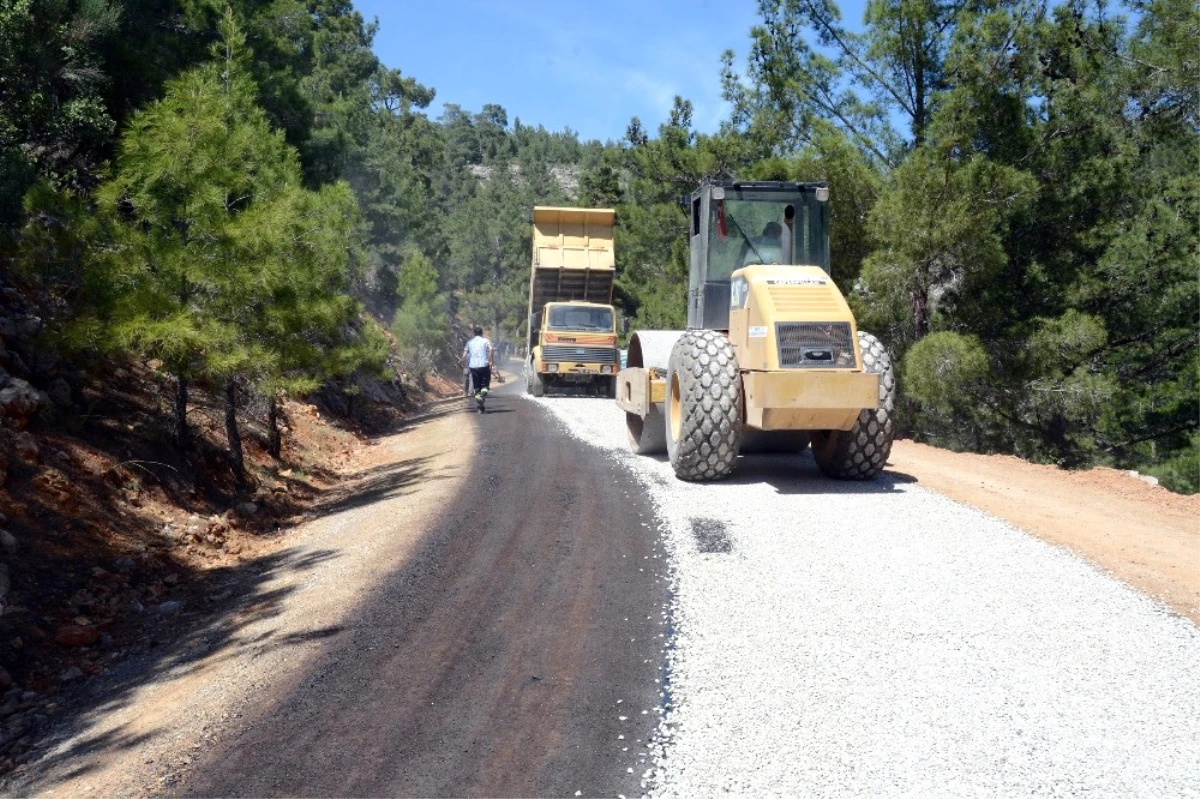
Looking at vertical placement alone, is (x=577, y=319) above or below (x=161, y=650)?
above

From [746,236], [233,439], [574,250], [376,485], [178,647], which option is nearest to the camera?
[178,647]

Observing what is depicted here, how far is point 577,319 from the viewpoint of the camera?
2570 cm

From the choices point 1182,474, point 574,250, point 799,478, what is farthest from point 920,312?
point 574,250

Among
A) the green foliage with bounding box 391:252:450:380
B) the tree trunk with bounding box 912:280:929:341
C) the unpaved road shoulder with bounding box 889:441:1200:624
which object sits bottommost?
the unpaved road shoulder with bounding box 889:441:1200:624

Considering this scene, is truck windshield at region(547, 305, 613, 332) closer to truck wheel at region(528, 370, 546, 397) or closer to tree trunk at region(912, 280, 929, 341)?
truck wheel at region(528, 370, 546, 397)

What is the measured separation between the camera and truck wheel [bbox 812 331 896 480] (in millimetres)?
10414

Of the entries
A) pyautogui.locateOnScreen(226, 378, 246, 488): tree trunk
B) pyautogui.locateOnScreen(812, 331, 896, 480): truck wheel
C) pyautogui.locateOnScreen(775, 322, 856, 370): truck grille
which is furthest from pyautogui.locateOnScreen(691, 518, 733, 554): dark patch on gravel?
pyautogui.locateOnScreen(226, 378, 246, 488): tree trunk

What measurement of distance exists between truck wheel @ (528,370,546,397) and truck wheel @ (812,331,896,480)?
628 inches

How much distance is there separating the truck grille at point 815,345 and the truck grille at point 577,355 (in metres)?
15.8

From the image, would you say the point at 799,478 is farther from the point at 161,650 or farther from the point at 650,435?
the point at 161,650

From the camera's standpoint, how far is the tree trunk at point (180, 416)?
1212cm

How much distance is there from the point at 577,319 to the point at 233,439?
1385 cm

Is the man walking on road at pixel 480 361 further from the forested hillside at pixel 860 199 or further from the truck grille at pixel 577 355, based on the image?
the truck grille at pixel 577 355

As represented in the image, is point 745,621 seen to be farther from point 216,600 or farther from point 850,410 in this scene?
point 216,600
